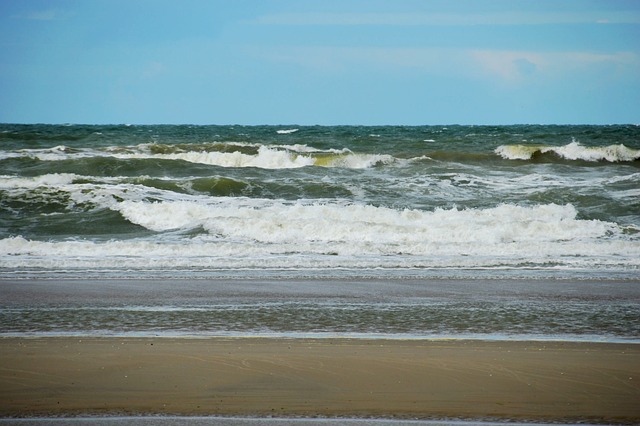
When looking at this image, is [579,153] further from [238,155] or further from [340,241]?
[340,241]

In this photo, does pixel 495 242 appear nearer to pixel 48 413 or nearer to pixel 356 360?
pixel 356 360

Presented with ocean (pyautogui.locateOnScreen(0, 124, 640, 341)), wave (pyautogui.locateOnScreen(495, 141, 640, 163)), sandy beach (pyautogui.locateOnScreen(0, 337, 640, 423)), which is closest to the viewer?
sandy beach (pyautogui.locateOnScreen(0, 337, 640, 423))

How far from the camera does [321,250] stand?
12.7m

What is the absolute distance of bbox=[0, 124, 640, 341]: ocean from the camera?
Answer: 740 centimetres

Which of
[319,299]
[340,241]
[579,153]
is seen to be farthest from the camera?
[579,153]

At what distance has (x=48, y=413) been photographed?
455 centimetres

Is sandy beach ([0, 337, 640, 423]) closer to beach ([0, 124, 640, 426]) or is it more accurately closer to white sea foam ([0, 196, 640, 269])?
beach ([0, 124, 640, 426])

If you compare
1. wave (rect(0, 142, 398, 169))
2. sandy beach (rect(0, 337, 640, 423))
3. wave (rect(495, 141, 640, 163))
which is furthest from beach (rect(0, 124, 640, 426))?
wave (rect(495, 141, 640, 163))

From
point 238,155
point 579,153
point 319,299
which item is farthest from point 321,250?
point 579,153

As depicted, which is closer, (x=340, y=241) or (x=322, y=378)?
(x=322, y=378)

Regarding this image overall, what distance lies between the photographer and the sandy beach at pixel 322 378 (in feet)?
15.2

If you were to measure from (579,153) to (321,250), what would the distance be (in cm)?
2232

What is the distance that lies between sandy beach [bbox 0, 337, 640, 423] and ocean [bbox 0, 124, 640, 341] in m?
0.64

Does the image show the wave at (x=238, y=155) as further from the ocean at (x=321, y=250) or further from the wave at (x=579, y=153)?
the wave at (x=579, y=153)
